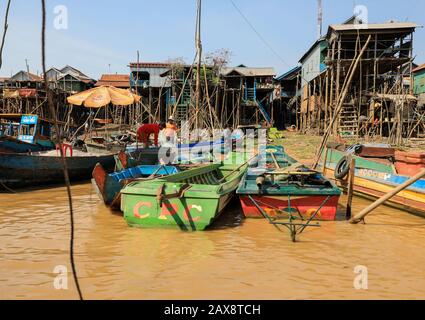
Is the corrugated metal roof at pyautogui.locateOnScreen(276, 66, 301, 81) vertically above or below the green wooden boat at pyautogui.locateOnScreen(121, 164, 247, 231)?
above

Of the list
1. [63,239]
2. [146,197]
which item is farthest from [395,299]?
[63,239]

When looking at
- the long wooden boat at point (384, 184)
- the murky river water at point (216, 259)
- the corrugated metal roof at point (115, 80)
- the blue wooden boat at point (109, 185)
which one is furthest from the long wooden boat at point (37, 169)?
the corrugated metal roof at point (115, 80)

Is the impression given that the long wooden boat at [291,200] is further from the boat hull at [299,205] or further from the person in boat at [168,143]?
the person in boat at [168,143]

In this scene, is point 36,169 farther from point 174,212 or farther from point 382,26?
point 382,26

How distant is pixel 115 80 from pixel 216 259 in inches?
1450

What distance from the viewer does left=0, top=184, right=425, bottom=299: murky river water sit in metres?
4.06

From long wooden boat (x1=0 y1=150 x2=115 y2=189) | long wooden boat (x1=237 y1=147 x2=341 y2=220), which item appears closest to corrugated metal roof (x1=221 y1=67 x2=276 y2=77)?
long wooden boat (x1=0 y1=150 x2=115 y2=189)

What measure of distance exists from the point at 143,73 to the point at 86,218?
2855 cm

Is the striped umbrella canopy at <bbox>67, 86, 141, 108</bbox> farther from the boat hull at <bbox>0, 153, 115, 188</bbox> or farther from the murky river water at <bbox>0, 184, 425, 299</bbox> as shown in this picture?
the murky river water at <bbox>0, 184, 425, 299</bbox>

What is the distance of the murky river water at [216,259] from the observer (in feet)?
13.3

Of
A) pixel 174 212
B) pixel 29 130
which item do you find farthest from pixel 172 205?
pixel 29 130

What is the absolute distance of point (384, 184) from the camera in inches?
324

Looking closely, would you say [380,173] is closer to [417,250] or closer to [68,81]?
[417,250]

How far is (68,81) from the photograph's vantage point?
119ft
